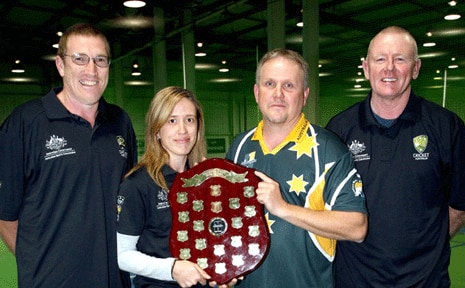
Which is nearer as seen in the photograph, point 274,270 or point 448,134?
point 274,270

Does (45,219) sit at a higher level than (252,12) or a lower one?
lower

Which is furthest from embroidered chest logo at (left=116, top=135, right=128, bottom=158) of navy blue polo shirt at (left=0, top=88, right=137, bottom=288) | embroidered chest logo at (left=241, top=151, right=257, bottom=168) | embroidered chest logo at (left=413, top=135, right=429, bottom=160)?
embroidered chest logo at (left=413, top=135, right=429, bottom=160)

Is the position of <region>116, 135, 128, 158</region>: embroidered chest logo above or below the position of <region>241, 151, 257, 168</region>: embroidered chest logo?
above

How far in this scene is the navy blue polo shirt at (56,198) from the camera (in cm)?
220

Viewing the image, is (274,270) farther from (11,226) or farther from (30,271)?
(11,226)

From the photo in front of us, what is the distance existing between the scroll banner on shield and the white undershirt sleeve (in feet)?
0.24

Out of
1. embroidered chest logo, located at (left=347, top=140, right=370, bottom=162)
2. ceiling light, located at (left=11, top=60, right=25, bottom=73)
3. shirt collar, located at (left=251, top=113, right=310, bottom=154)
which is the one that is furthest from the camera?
ceiling light, located at (left=11, top=60, right=25, bottom=73)

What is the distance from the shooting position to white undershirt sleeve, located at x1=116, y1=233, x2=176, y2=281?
182 cm

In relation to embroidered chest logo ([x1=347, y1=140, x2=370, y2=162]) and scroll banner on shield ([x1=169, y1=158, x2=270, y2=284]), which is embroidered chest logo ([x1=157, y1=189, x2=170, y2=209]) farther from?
embroidered chest logo ([x1=347, y1=140, x2=370, y2=162])

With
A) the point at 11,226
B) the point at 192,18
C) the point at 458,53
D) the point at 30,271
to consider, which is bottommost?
the point at 30,271

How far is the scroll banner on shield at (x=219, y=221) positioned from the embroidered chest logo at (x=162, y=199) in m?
0.13

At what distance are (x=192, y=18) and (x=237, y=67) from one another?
8.23 ft

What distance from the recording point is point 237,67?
12.6 meters

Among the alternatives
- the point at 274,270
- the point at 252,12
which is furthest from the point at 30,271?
the point at 252,12
